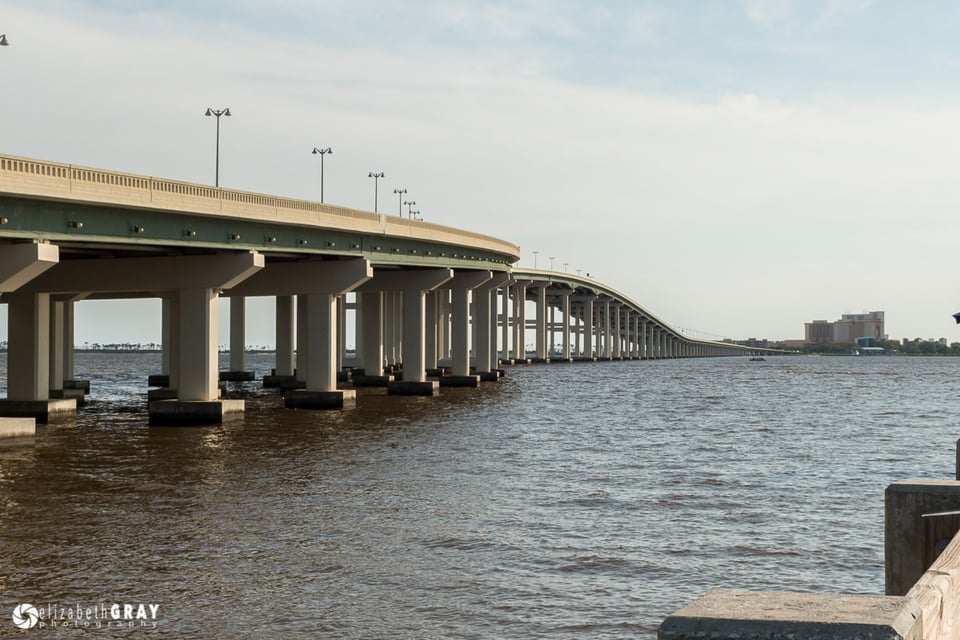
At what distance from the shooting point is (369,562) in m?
18.7

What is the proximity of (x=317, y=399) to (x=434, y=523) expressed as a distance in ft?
133

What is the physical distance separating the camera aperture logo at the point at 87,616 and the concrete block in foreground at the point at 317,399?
46.5 meters

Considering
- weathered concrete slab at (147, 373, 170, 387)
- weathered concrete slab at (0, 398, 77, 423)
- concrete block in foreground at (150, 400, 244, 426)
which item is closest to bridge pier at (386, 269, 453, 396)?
weathered concrete slab at (147, 373, 170, 387)

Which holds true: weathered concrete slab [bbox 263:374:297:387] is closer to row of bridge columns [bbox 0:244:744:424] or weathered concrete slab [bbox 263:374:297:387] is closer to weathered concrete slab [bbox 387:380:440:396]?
row of bridge columns [bbox 0:244:744:424]

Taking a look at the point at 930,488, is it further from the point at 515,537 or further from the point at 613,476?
the point at 613,476

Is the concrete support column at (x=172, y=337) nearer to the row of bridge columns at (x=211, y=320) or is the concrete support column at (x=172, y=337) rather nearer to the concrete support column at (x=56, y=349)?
the row of bridge columns at (x=211, y=320)

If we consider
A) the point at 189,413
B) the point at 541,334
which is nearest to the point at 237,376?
the point at 189,413

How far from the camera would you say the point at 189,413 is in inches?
1944

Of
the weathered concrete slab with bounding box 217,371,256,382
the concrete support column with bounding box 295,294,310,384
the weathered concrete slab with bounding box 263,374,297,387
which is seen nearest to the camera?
the concrete support column with bounding box 295,294,310,384

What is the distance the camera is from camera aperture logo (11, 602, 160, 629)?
47.7 ft

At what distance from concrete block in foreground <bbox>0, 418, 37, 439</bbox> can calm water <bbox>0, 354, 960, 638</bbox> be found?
0.74 m

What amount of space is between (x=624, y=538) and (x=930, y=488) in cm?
1182

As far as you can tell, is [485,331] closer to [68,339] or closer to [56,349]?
[68,339]

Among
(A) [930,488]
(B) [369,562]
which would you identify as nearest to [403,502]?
(B) [369,562]
